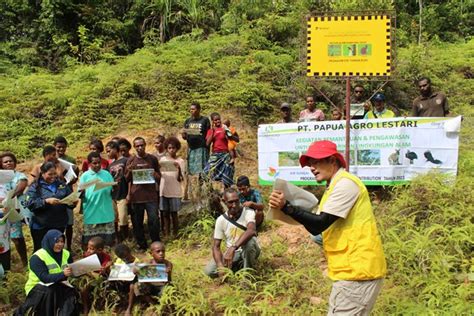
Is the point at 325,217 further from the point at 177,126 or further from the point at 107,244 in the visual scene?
the point at 177,126

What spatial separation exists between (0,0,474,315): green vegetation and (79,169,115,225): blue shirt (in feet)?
3.42

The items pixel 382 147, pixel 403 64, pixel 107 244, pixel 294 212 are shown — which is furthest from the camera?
pixel 403 64

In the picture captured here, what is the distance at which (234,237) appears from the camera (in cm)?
575

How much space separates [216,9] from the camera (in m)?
15.9

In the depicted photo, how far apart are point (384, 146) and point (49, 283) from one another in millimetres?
4819

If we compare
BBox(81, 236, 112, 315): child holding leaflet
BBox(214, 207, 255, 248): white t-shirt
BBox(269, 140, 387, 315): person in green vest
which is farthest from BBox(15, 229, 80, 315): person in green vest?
BBox(269, 140, 387, 315): person in green vest

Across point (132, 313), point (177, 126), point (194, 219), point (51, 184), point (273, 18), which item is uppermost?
point (273, 18)

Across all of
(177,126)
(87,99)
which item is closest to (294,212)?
(177,126)

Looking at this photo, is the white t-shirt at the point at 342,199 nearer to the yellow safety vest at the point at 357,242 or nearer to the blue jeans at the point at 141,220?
the yellow safety vest at the point at 357,242

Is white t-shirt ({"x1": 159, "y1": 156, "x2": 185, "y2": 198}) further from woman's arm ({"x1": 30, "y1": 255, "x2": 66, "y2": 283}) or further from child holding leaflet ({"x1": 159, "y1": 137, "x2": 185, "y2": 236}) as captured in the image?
woman's arm ({"x1": 30, "y1": 255, "x2": 66, "y2": 283})

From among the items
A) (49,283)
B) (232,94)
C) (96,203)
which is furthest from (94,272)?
(232,94)

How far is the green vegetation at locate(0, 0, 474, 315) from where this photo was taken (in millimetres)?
5254

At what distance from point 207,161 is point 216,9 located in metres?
9.40

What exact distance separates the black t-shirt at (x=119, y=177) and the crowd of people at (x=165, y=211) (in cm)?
1
